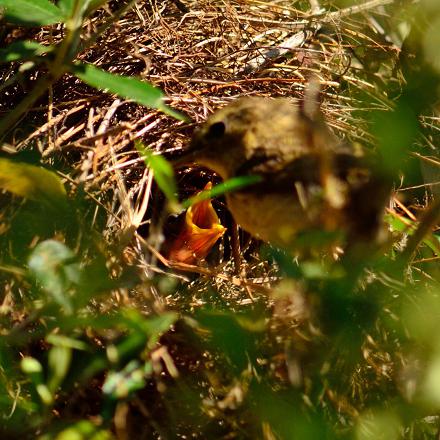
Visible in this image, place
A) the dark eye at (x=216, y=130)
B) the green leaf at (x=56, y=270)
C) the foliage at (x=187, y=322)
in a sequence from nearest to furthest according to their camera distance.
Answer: the foliage at (x=187, y=322) → the green leaf at (x=56, y=270) → the dark eye at (x=216, y=130)

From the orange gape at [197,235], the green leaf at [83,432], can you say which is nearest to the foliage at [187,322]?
the green leaf at [83,432]

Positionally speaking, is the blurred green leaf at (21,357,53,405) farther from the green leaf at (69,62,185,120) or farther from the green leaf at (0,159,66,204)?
the green leaf at (69,62,185,120)

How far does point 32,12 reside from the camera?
5.50ft

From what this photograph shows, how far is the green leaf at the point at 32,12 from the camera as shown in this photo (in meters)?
1.64

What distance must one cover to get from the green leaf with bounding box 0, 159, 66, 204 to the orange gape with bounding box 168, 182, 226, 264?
767mm

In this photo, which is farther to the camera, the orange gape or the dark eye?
the orange gape

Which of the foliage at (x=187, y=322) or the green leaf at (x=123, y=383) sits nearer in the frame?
the foliage at (x=187, y=322)

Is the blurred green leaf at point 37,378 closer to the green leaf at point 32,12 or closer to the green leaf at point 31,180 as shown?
the green leaf at point 31,180

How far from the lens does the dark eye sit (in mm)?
1971

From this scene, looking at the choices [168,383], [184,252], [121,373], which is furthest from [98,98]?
[121,373]

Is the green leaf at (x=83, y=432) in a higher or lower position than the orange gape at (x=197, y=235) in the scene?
higher

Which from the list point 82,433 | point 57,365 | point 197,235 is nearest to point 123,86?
point 57,365

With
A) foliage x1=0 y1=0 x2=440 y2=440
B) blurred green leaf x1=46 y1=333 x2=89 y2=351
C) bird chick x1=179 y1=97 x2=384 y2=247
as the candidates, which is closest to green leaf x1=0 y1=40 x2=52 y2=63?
foliage x1=0 y1=0 x2=440 y2=440

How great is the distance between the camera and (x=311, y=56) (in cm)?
272
